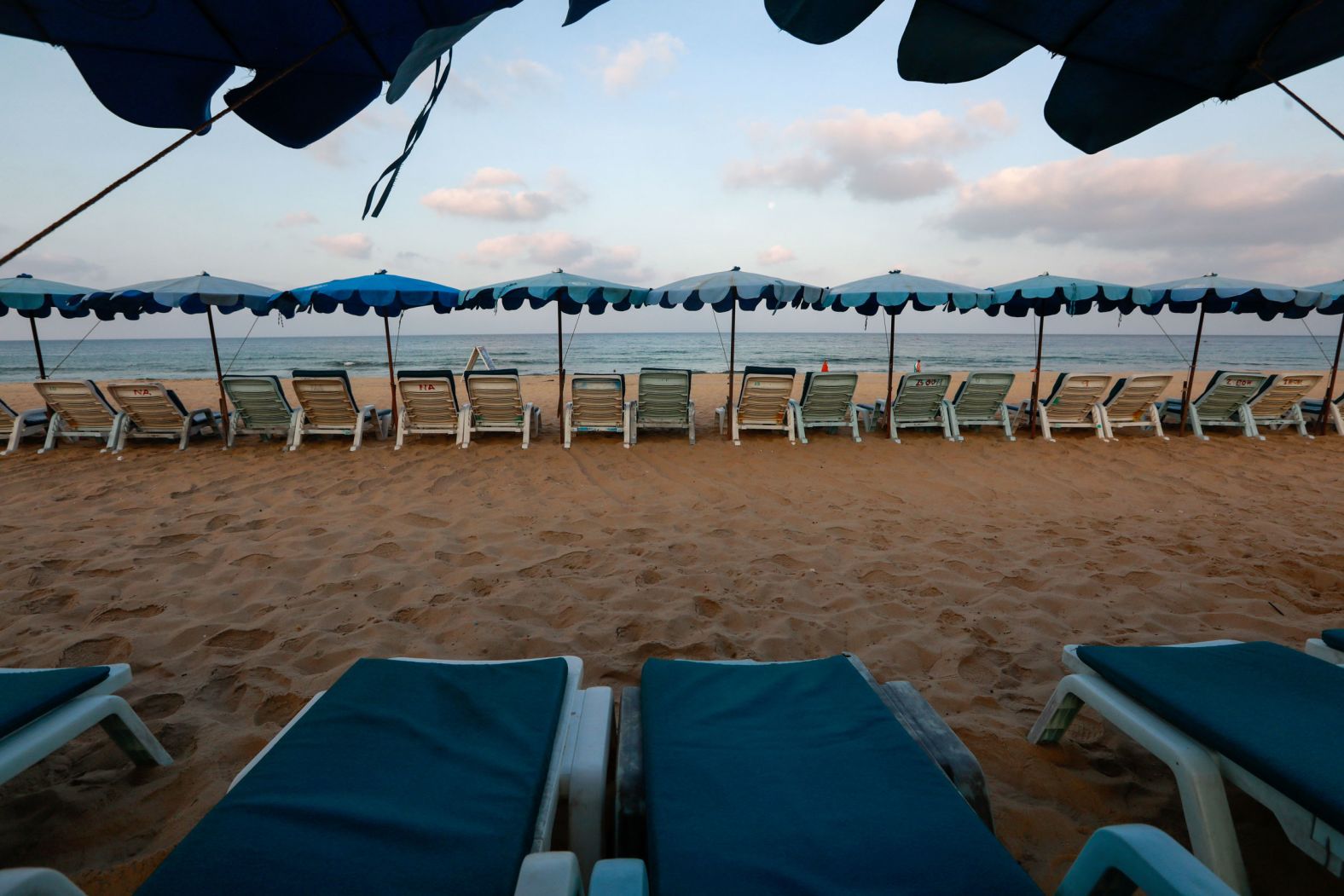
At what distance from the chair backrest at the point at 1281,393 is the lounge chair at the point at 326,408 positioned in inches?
450

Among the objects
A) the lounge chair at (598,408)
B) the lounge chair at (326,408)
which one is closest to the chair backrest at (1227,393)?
the lounge chair at (598,408)

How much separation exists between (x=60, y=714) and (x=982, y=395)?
833 centimetres

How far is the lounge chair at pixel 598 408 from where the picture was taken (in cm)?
676

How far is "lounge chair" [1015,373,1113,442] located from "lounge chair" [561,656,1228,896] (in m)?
7.15

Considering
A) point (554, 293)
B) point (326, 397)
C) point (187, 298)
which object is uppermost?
point (554, 293)

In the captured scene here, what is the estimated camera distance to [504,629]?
8.98 ft

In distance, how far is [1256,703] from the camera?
1491mm

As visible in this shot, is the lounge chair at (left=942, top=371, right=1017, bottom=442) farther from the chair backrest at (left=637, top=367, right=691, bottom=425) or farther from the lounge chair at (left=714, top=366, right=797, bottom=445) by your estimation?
the chair backrest at (left=637, top=367, right=691, bottom=425)

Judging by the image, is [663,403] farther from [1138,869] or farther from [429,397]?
[1138,869]

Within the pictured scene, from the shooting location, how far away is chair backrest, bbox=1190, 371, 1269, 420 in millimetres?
7270

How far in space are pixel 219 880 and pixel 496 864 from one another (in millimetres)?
460

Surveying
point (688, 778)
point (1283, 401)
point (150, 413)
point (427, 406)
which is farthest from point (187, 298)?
point (1283, 401)

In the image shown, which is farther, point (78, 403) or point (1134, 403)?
point (1134, 403)

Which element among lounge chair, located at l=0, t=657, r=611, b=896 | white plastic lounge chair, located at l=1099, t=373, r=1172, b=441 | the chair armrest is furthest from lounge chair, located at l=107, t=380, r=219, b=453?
white plastic lounge chair, located at l=1099, t=373, r=1172, b=441
